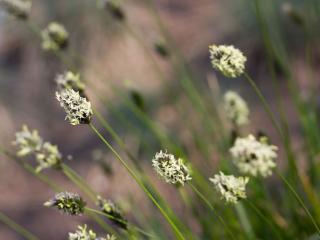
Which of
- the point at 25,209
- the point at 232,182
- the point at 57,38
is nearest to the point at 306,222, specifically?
the point at 232,182

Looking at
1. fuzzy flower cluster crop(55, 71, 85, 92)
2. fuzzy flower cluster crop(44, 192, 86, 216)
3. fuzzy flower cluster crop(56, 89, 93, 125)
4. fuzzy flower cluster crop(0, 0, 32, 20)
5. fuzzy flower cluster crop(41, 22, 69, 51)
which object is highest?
fuzzy flower cluster crop(0, 0, 32, 20)

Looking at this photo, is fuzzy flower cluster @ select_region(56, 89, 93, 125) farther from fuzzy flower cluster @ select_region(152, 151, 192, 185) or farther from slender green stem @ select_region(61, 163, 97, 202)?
slender green stem @ select_region(61, 163, 97, 202)

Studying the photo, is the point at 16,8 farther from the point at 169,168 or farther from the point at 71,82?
the point at 169,168

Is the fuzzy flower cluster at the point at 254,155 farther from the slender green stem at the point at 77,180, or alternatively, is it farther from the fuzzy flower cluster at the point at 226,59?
the slender green stem at the point at 77,180

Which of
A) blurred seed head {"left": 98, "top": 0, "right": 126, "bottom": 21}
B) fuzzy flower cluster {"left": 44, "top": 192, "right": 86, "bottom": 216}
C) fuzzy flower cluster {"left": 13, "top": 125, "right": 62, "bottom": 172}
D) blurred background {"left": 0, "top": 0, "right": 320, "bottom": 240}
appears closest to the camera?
fuzzy flower cluster {"left": 44, "top": 192, "right": 86, "bottom": 216}

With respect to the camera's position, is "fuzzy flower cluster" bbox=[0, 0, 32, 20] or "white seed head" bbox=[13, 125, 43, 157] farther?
"fuzzy flower cluster" bbox=[0, 0, 32, 20]

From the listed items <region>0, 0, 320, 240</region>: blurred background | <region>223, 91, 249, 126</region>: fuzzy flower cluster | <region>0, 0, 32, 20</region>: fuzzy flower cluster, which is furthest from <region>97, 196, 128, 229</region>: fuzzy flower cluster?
<region>0, 0, 320, 240</region>: blurred background

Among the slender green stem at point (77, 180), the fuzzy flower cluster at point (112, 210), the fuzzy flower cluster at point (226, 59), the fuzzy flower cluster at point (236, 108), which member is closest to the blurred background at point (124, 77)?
the fuzzy flower cluster at point (236, 108)
